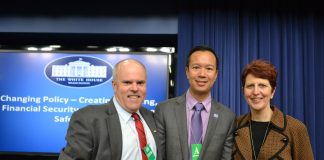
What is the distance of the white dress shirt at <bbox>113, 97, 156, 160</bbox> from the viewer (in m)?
1.68

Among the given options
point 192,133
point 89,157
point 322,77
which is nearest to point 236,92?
point 322,77

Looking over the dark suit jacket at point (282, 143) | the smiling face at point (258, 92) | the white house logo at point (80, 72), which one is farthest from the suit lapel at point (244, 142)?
the white house logo at point (80, 72)

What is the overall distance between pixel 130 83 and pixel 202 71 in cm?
54

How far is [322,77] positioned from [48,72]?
10.3 ft

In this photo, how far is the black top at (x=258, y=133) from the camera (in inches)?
74.9

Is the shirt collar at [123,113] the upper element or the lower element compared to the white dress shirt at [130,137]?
upper

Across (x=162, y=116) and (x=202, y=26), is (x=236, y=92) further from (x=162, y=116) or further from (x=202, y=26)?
(x=162, y=116)

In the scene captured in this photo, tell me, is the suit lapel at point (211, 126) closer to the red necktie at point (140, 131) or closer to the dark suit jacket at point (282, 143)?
the dark suit jacket at point (282, 143)

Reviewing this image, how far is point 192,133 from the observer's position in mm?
2010

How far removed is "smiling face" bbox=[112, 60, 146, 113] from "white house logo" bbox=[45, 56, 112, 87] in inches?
65.1

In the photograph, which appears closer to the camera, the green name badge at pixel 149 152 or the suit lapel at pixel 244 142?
the green name badge at pixel 149 152

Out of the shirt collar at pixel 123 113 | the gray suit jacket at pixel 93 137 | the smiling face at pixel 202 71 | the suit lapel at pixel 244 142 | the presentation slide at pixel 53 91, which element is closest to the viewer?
the gray suit jacket at pixel 93 137

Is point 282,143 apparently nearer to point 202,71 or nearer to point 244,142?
point 244,142

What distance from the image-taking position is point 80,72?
3414mm
